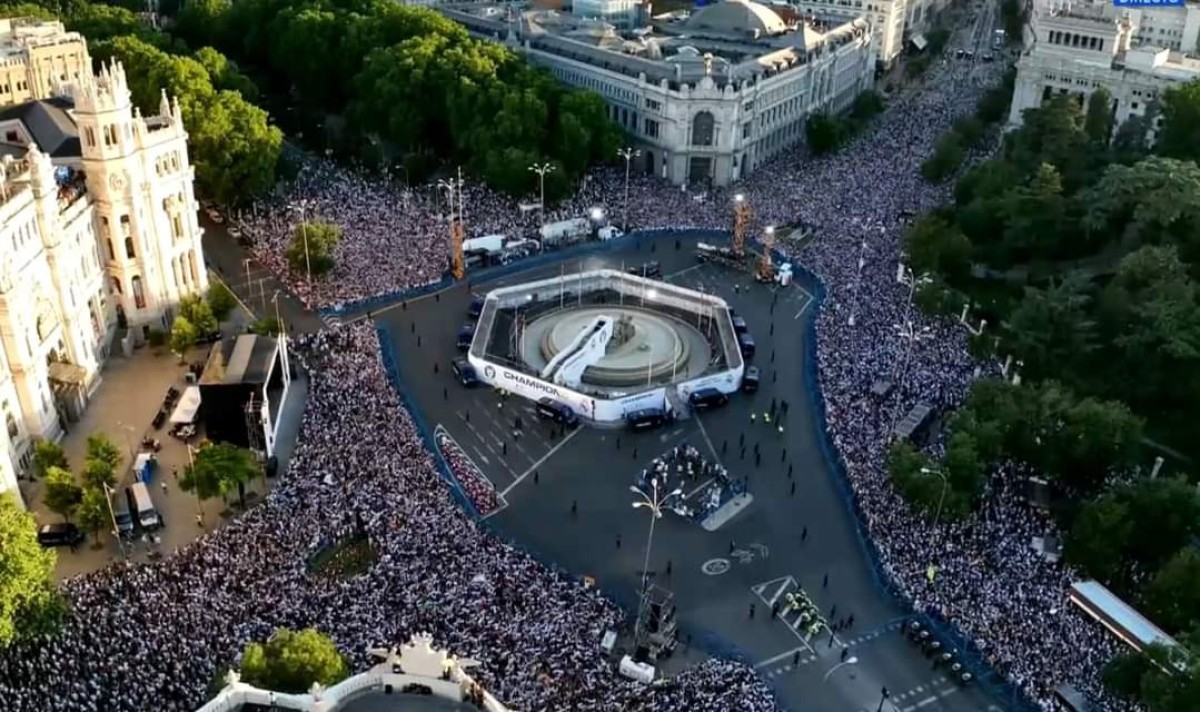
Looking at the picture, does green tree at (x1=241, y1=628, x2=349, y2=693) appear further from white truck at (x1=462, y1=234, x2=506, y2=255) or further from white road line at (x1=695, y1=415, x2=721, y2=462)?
white truck at (x1=462, y1=234, x2=506, y2=255)

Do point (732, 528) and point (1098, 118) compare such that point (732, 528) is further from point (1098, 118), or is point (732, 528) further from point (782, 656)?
point (1098, 118)

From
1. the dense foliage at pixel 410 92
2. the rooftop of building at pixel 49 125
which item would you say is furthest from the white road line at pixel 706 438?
the rooftop of building at pixel 49 125

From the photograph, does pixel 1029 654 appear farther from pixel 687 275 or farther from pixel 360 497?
pixel 687 275

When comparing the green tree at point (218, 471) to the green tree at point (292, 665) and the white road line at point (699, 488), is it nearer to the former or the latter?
the green tree at point (292, 665)

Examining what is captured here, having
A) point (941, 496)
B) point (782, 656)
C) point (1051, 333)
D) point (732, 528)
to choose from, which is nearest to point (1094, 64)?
point (1051, 333)

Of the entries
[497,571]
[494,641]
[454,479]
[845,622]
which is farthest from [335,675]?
[845,622]

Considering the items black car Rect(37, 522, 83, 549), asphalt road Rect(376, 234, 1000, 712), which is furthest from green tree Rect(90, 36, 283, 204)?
black car Rect(37, 522, 83, 549)
